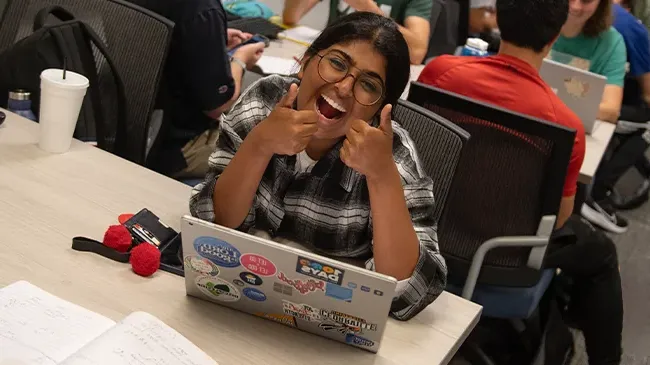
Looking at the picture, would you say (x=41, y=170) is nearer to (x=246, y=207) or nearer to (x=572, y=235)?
(x=246, y=207)

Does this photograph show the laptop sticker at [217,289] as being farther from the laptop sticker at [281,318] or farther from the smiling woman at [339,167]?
the smiling woman at [339,167]

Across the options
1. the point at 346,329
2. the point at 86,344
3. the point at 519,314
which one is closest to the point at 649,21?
the point at 519,314

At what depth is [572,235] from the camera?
207 cm

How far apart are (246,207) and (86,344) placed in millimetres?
386

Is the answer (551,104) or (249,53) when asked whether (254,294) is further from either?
(249,53)

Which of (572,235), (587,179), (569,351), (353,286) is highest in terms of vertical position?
(353,286)

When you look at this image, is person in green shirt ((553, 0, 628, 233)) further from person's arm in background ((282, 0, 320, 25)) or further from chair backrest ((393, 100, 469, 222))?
chair backrest ((393, 100, 469, 222))

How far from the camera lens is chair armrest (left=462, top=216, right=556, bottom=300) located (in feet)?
5.87

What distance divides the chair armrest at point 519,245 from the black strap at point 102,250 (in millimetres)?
867

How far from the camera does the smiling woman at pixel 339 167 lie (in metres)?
1.18

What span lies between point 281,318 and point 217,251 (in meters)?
0.16

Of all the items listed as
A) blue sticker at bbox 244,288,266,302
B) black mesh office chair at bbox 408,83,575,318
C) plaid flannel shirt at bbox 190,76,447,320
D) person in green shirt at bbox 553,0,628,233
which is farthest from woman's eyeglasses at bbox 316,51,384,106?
person in green shirt at bbox 553,0,628,233

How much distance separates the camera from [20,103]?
68.4 inches

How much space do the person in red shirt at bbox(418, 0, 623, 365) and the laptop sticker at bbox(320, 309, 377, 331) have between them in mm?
985
